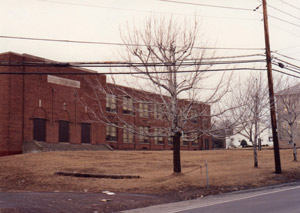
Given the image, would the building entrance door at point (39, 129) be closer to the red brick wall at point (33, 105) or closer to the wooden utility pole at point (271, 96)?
the red brick wall at point (33, 105)

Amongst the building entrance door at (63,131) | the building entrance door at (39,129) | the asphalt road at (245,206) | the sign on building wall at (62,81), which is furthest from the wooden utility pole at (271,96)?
the building entrance door at (63,131)

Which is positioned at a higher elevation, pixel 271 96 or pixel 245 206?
pixel 271 96

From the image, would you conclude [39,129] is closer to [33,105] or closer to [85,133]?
[33,105]

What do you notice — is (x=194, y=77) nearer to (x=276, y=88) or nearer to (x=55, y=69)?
(x=276, y=88)

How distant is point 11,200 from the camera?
1454 centimetres

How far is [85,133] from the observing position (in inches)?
1870

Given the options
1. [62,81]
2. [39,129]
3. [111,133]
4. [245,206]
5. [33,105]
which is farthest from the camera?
[111,133]

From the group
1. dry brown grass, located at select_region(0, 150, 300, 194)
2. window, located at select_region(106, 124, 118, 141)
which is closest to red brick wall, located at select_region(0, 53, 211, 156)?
window, located at select_region(106, 124, 118, 141)

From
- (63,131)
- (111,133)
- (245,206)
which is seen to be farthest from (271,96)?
(111,133)

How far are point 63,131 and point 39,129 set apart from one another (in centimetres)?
362

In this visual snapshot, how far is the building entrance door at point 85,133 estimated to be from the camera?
47.1m

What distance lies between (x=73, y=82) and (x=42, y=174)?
2278 cm

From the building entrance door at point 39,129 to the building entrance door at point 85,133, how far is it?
6.30 metres

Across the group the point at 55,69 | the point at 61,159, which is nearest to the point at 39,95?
the point at 55,69
